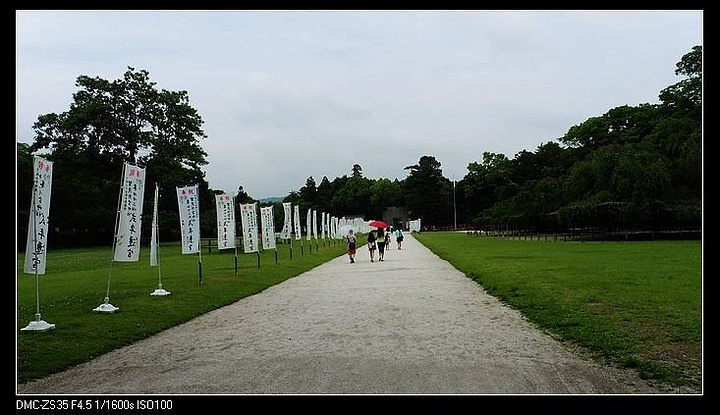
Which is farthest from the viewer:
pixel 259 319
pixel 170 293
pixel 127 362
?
pixel 170 293

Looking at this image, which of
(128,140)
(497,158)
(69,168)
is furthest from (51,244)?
(497,158)

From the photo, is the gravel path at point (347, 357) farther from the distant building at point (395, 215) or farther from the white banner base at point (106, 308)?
the distant building at point (395, 215)

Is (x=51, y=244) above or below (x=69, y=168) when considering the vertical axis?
below

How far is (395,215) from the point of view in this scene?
105 meters

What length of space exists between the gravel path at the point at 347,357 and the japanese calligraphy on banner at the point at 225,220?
6767mm

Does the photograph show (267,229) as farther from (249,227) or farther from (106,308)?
(106,308)

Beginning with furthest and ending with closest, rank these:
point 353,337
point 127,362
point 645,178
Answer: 1. point 645,178
2. point 353,337
3. point 127,362

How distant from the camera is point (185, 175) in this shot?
4153cm

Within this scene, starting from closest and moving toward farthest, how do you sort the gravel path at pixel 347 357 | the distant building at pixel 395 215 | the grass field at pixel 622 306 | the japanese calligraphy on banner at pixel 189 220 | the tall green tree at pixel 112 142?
the gravel path at pixel 347 357, the grass field at pixel 622 306, the japanese calligraphy on banner at pixel 189 220, the tall green tree at pixel 112 142, the distant building at pixel 395 215

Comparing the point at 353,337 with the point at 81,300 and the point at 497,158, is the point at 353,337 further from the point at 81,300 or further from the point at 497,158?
the point at 497,158

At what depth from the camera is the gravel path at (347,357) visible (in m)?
5.16

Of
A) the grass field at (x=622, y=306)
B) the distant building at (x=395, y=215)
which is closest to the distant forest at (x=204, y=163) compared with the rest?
the grass field at (x=622, y=306)

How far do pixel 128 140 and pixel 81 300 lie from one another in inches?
1323

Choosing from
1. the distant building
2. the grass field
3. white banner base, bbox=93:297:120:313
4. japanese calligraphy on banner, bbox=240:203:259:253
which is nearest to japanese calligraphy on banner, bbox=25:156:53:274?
white banner base, bbox=93:297:120:313
